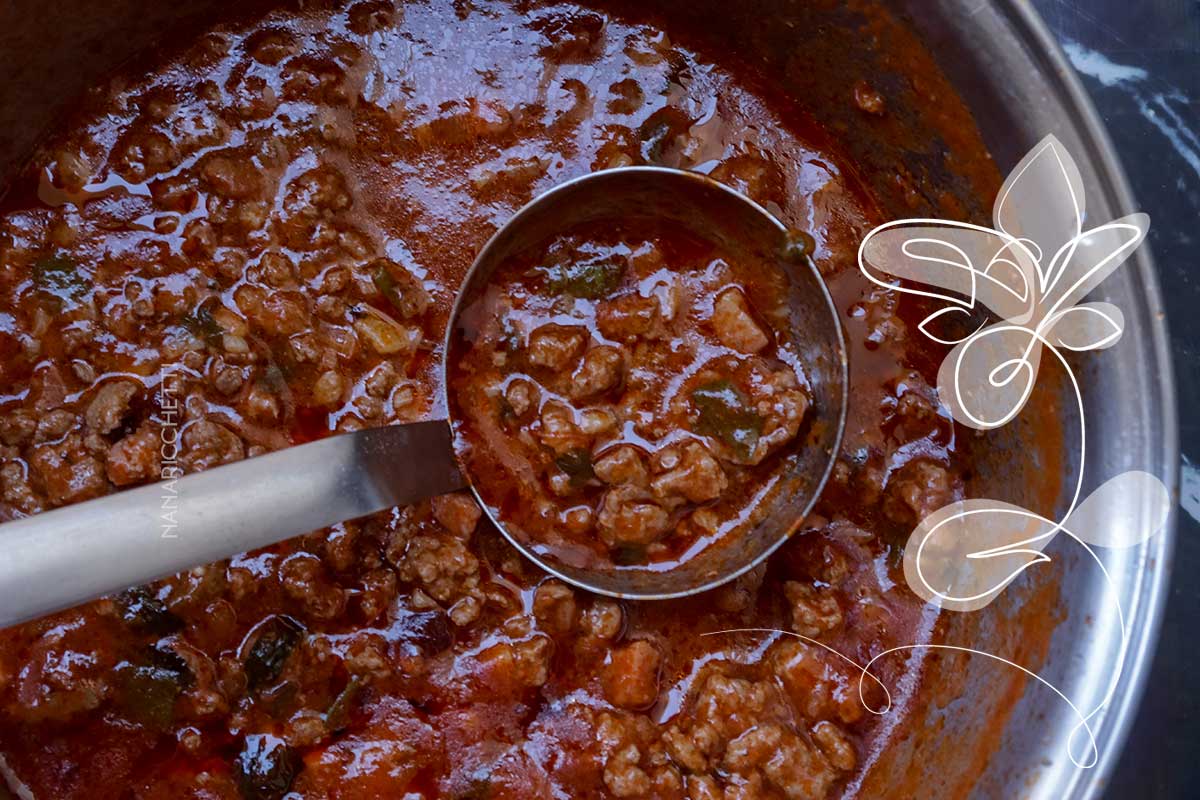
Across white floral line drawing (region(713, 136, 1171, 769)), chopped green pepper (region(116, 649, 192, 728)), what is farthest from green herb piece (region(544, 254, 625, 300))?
chopped green pepper (region(116, 649, 192, 728))

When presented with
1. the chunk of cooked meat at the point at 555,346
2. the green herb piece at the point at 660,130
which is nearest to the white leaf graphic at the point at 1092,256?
the green herb piece at the point at 660,130

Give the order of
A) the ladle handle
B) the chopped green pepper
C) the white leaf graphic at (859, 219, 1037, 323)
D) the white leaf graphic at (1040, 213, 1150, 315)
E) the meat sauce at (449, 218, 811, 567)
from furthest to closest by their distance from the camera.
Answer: the meat sauce at (449, 218, 811, 567)
the chopped green pepper
the white leaf graphic at (859, 219, 1037, 323)
the white leaf graphic at (1040, 213, 1150, 315)
the ladle handle

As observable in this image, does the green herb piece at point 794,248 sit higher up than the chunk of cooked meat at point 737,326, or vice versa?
the green herb piece at point 794,248

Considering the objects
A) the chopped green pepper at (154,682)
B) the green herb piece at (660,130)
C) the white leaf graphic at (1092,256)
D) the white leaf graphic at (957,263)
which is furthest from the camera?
the green herb piece at (660,130)

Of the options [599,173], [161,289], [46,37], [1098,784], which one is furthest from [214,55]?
[1098,784]

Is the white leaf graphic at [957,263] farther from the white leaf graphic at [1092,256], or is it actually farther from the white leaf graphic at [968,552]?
the white leaf graphic at [968,552]

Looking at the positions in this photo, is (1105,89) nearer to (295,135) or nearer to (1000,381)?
(1000,381)

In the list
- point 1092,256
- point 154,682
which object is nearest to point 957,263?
point 1092,256

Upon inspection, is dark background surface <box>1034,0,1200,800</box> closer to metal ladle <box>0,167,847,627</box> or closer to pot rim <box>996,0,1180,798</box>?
pot rim <box>996,0,1180,798</box>
